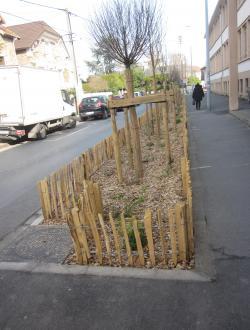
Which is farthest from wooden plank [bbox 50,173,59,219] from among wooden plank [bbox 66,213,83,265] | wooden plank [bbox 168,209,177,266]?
wooden plank [bbox 168,209,177,266]

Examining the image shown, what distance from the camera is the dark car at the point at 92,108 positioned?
28062 mm

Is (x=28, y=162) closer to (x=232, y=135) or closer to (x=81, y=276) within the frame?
(x=232, y=135)

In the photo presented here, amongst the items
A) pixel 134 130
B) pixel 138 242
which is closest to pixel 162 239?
pixel 138 242

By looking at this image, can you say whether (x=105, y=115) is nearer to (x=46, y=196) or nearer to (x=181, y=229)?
(x=46, y=196)

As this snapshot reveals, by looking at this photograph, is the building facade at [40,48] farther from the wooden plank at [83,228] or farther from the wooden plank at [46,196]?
the wooden plank at [83,228]

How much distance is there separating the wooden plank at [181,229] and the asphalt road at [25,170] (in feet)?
9.40

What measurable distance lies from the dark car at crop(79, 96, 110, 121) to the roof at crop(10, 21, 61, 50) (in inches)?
606

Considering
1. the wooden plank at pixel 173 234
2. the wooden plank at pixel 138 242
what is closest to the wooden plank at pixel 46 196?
the wooden plank at pixel 138 242

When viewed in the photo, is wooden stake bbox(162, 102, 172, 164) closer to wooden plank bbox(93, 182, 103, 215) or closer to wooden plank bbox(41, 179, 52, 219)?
wooden plank bbox(93, 182, 103, 215)

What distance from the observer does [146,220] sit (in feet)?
13.4

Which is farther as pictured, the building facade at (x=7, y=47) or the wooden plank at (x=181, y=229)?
the building facade at (x=7, y=47)

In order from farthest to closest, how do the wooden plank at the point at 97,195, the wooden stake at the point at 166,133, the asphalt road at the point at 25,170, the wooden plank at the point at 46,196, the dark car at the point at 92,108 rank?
the dark car at the point at 92,108 < the wooden stake at the point at 166,133 < the asphalt road at the point at 25,170 < the wooden plank at the point at 46,196 < the wooden plank at the point at 97,195

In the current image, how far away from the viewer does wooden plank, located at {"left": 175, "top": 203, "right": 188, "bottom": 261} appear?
160 inches

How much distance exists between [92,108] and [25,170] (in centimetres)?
1789
